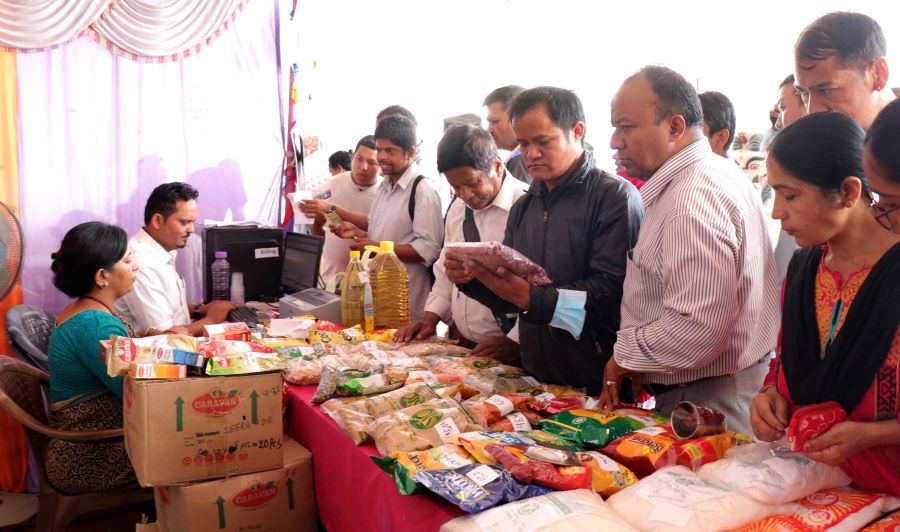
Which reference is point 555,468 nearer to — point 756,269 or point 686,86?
point 756,269

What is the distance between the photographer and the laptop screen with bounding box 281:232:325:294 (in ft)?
12.7

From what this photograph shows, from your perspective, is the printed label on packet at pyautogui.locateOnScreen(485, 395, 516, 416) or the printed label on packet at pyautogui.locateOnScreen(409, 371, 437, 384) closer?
the printed label on packet at pyautogui.locateOnScreen(485, 395, 516, 416)

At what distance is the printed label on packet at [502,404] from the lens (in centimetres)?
171

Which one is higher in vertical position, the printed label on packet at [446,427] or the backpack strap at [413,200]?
the backpack strap at [413,200]

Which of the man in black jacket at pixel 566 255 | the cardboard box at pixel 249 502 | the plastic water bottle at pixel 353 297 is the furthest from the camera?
the plastic water bottle at pixel 353 297

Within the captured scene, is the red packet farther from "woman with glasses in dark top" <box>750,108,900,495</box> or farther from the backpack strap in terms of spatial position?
the backpack strap

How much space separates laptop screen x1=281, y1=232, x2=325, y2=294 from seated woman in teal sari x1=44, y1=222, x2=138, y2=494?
1358 millimetres

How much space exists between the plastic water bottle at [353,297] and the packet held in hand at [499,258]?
1.14 meters

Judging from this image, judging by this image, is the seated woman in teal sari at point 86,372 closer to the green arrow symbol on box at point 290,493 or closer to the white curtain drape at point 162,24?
the green arrow symbol on box at point 290,493

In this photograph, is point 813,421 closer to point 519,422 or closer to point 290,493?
point 519,422

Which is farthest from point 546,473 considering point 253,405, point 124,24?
point 124,24

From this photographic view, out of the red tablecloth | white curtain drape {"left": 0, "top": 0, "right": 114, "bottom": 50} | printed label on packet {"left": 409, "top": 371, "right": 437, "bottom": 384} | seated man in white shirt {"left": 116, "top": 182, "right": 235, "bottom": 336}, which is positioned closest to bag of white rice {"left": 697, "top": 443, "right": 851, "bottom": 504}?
the red tablecloth

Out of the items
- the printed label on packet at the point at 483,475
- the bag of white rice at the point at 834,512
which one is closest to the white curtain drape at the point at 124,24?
the printed label on packet at the point at 483,475

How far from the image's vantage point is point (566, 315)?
1.96 meters
